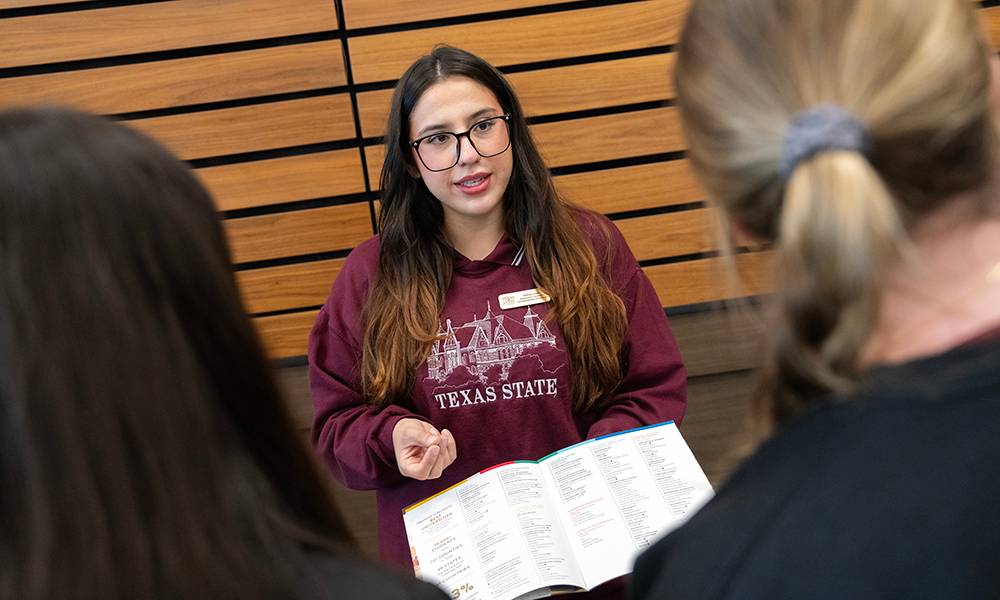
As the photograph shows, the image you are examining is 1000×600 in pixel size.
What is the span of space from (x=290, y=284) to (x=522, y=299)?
1.57 meters

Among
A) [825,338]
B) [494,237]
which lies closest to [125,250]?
[825,338]

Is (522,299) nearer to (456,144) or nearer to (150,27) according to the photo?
(456,144)

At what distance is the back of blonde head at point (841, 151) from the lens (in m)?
0.79

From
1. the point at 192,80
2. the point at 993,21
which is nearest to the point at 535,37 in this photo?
the point at 192,80

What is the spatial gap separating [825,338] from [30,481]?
27.9 inches

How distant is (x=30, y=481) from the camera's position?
27.8 inches

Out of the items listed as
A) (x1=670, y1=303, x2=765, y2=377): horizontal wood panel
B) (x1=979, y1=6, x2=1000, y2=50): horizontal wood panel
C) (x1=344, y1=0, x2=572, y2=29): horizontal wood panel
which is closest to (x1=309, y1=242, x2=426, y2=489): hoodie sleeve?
(x1=344, y1=0, x2=572, y2=29): horizontal wood panel

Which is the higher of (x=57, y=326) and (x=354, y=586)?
(x=57, y=326)

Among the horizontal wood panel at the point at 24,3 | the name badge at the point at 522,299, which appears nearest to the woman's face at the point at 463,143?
the name badge at the point at 522,299

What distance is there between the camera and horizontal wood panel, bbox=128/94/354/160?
133 inches

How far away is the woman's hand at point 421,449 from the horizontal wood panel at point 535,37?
5.88 feet

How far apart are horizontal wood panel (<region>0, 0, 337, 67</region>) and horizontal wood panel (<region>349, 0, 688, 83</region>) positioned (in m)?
0.24

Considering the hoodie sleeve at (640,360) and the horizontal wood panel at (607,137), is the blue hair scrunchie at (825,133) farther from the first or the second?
the horizontal wood panel at (607,137)

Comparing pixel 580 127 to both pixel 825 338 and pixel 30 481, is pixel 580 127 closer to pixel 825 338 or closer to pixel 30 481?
pixel 825 338
